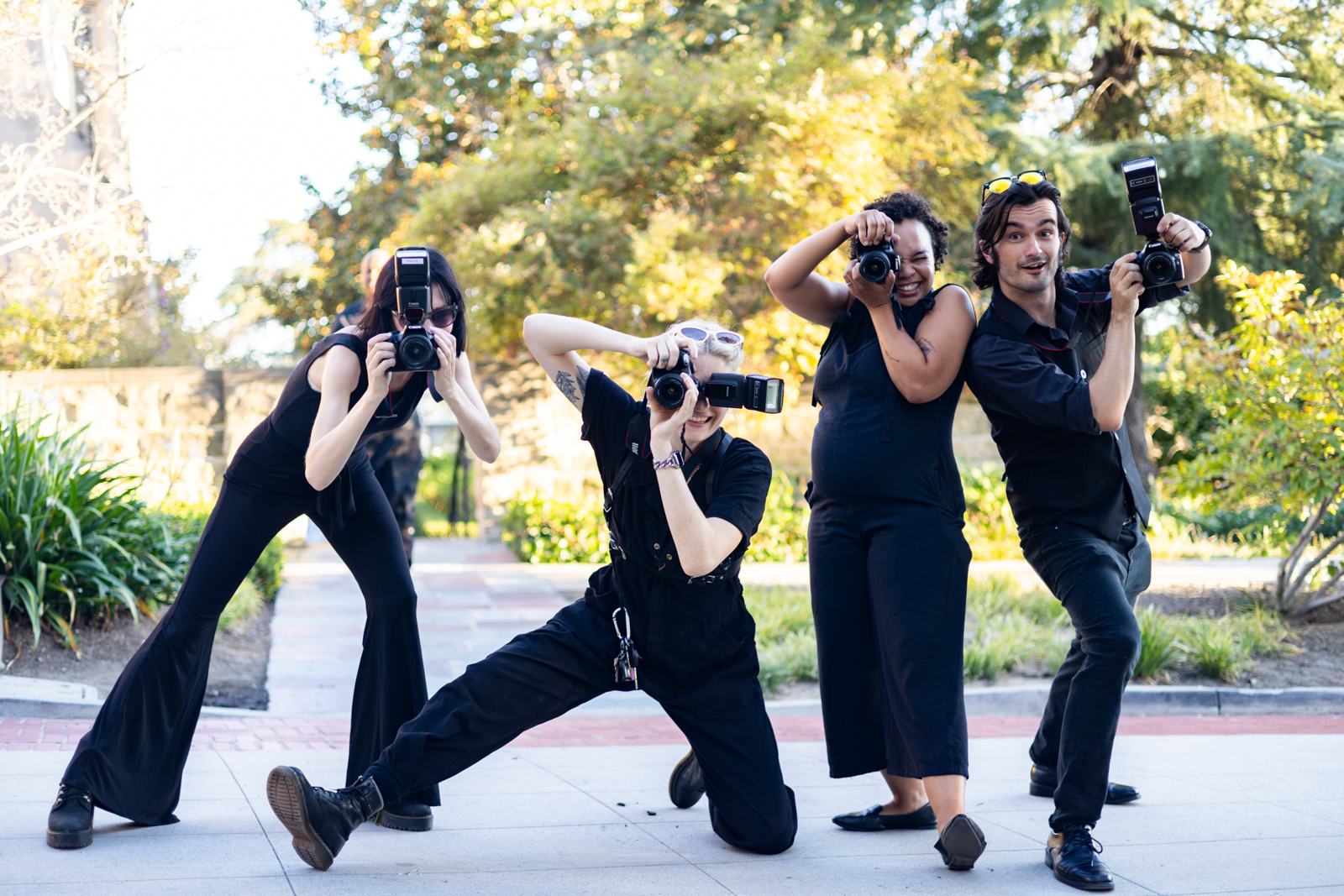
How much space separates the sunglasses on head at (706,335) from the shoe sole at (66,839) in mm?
2166

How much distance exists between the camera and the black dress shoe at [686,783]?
3.97 meters

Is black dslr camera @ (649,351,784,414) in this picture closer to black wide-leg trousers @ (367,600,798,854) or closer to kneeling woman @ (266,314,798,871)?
kneeling woman @ (266,314,798,871)

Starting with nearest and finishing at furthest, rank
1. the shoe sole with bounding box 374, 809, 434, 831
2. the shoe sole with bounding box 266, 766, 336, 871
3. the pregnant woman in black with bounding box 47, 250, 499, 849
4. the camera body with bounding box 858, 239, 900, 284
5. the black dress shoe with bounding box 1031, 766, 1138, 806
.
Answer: the shoe sole with bounding box 266, 766, 336, 871 < the camera body with bounding box 858, 239, 900, 284 < the pregnant woman in black with bounding box 47, 250, 499, 849 < the shoe sole with bounding box 374, 809, 434, 831 < the black dress shoe with bounding box 1031, 766, 1138, 806

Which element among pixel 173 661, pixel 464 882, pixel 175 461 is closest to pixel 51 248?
pixel 175 461

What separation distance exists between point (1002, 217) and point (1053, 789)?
203cm

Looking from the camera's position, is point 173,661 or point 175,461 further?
point 175,461

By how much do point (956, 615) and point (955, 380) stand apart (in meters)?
0.68

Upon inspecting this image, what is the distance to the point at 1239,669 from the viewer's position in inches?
265

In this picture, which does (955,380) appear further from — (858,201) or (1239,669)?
(858,201)

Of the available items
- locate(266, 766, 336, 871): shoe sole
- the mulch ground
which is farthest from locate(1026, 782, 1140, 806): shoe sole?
locate(266, 766, 336, 871): shoe sole

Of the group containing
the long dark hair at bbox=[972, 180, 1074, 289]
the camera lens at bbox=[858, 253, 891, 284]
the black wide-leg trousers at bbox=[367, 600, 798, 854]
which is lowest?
the black wide-leg trousers at bbox=[367, 600, 798, 854]

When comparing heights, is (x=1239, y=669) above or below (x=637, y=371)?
below

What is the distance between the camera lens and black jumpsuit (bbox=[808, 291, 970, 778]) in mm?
3330

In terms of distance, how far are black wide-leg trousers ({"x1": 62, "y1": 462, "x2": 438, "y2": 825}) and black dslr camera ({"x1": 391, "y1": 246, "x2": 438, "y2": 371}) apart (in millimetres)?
572
